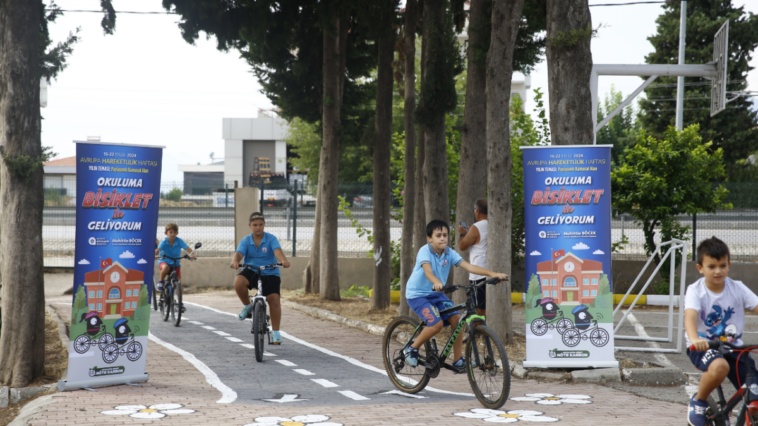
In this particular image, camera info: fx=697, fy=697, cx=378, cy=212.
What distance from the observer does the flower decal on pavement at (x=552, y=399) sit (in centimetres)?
682

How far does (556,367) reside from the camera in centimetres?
794

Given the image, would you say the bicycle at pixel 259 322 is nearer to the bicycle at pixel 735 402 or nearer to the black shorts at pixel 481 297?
the black shorts at pixel 481 297

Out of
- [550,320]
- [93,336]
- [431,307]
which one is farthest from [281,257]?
[550,320]

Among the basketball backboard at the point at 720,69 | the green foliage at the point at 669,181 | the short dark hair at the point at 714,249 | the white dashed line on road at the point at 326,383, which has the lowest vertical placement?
the white dashed line on road at the point at 326,383

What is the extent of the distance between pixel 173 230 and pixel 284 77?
4806mm

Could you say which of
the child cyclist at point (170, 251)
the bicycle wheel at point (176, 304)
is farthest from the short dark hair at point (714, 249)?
the child cyclist at point (170, 251)

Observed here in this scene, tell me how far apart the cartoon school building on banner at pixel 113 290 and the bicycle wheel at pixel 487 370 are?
381 cm

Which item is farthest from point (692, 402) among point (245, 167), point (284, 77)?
point (245, 167)

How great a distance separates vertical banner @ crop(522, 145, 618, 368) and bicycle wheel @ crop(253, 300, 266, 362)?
333 centimetres

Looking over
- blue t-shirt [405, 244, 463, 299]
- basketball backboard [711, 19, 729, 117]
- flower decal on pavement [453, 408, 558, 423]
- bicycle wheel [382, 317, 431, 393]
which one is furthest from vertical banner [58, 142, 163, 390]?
basketball backboard [711, 19, 729, 117]

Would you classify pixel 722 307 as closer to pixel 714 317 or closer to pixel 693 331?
pixel 714 317

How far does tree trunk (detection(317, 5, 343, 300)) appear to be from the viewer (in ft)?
49.1

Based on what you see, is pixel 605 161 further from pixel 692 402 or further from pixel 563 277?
pixel 692 402

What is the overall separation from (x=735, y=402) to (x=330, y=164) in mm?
11297
